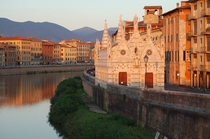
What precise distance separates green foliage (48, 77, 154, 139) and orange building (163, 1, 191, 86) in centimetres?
1069

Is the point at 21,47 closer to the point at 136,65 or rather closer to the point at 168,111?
the point at 136,65

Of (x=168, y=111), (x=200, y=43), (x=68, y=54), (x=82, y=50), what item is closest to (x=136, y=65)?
(x=200, y=43)

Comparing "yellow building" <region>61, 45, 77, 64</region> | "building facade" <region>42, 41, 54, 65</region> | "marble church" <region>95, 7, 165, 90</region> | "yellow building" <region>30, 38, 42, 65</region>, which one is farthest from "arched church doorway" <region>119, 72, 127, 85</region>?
"yellow building" <region>61, 45, 77, 64</region>

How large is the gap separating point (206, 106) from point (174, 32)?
25.4m

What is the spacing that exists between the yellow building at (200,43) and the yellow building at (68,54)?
133 m

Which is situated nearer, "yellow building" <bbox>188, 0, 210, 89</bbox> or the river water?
the river water

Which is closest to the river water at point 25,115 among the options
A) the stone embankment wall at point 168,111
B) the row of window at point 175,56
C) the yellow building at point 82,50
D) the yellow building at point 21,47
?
the stone embankment wall at point 168,111

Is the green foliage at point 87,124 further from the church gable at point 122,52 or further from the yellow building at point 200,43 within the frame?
the yellow building at point 200,43

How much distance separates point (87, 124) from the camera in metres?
27.0

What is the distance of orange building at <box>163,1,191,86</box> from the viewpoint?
41562 mm

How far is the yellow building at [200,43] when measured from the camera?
1448 inches

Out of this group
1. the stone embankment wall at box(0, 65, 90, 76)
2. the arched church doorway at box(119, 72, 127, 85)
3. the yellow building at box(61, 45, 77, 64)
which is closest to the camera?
the arched church doorway at box(119, 72, 127, 85)

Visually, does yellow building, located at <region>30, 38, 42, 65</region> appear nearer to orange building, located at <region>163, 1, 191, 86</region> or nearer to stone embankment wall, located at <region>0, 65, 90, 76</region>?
stone embankment wall, located at <region>0, 65, 90, 76</region>

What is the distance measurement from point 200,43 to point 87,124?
50.7 feet
